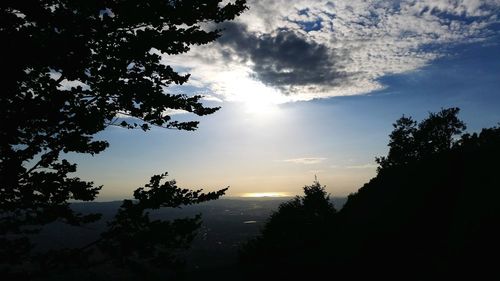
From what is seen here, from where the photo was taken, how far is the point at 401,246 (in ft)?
50.9

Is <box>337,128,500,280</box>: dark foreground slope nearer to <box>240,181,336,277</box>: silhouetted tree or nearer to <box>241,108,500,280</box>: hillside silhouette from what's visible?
<box>241,108,500,280</box>: hillside silhouette

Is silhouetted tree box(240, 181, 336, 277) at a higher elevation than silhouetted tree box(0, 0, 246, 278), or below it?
below

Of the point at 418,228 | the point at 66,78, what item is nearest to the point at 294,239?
the point at 418,228

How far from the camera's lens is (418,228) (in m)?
15.8

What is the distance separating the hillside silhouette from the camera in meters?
12.5

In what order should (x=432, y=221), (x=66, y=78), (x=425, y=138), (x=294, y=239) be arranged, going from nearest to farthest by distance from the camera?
(x=66, y=78)
(x=432, y=221)
(x=294, y=239)
(x=425, y=138)

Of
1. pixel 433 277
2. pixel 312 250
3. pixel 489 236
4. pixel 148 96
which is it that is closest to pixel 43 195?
pixel 148 96

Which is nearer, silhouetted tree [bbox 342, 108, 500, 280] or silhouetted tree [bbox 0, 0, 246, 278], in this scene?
silhouetted tree [bbox 0, 0, 246, 278]

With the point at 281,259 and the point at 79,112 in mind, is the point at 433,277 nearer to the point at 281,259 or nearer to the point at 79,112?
the point at 281,259

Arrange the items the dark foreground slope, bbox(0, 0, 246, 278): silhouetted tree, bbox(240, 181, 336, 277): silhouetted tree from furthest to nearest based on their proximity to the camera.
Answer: bbox(240, 181, 336, 277): silhouetted tree, the dark foreground slope, bbox(0, 0, 246, 278): silhouetted tree

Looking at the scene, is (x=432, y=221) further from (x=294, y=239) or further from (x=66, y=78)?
(x=294, y=239)

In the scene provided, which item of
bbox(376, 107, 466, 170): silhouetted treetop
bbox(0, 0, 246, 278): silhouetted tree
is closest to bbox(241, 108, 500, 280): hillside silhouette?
bbox(0, 0, 246, 278): silhouetted tree

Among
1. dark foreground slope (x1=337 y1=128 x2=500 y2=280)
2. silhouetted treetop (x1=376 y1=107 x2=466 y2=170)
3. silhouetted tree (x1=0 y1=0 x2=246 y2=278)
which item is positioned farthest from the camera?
silhouetted treetop (x1=376 y1=107 x2=466 y2=170)

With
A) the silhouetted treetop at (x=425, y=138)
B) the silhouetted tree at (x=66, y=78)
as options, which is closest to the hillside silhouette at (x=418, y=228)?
the silhouetted tree at (x=66, y=78)
